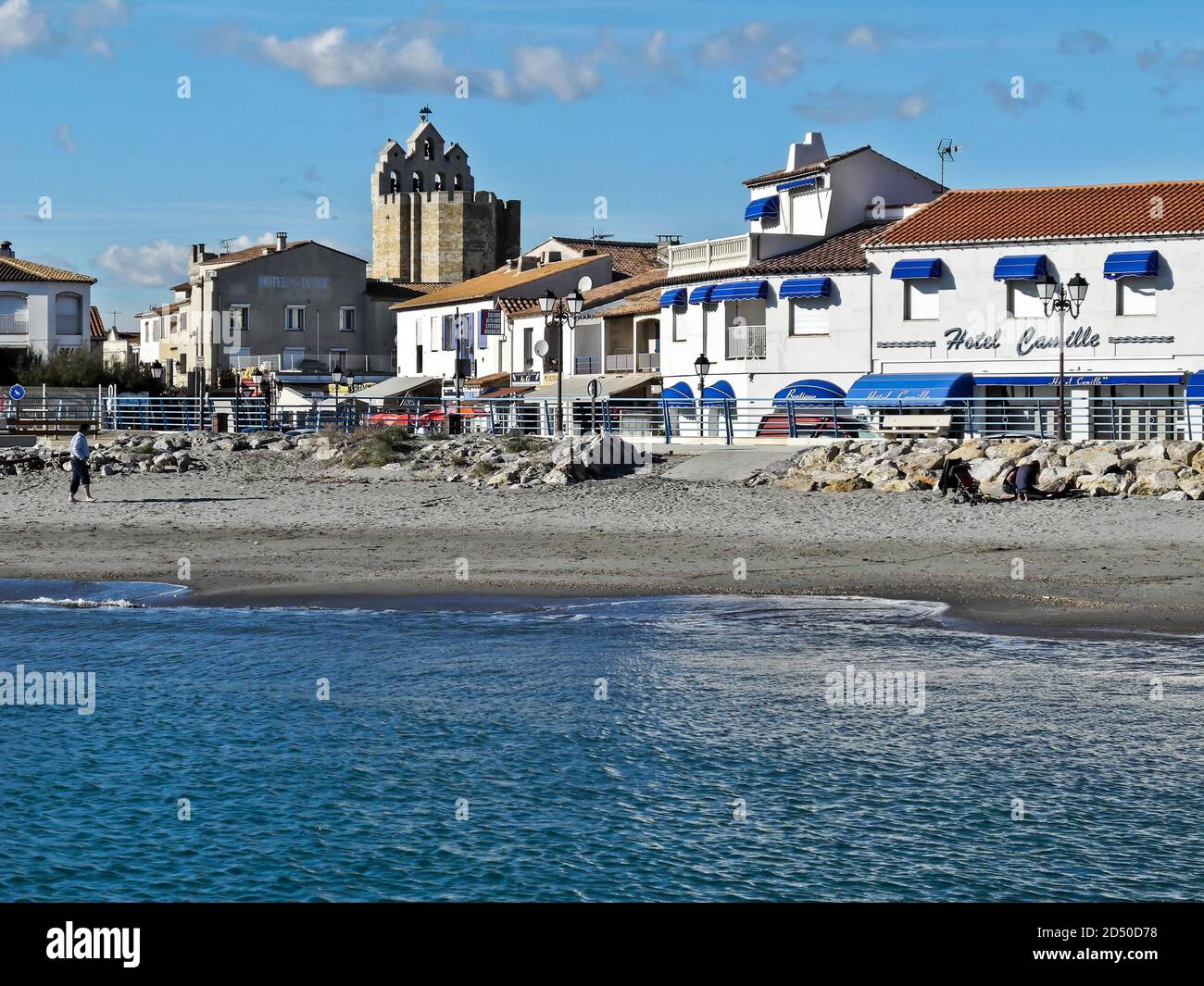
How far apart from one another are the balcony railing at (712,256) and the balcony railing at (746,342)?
218 cm

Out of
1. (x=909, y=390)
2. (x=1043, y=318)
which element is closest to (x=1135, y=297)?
(x=1043, y=318)

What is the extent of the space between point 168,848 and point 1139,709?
774cm

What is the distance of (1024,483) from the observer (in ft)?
80.9

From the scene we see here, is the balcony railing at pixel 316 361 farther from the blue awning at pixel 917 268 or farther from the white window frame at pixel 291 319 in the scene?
the blue awning at pixel 917 268

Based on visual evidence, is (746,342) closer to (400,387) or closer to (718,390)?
(718,390)

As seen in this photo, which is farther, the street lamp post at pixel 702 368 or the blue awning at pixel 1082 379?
the street lamp post at pixel 702 368

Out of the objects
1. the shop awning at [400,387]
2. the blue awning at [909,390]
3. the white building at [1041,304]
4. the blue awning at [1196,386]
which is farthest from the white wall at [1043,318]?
the shop awning at [400,387]

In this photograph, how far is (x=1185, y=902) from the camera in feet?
29.5

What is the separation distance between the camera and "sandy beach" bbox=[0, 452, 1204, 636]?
743 inches

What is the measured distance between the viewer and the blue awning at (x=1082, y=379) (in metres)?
42.4

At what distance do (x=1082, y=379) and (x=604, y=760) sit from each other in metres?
33.8
